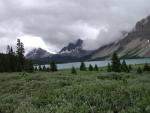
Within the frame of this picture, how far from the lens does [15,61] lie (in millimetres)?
98062

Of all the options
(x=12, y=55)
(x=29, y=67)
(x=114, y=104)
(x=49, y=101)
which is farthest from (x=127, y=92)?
(x=12, y=55)

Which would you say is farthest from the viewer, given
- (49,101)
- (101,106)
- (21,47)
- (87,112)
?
(21,47)

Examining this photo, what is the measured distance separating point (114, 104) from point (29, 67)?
78.2m

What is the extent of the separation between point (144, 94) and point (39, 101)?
17.8 ft

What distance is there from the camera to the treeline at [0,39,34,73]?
92.5m

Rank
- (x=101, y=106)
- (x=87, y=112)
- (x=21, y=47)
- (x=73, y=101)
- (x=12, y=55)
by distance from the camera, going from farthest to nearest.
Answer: (x=12, y=55), (x=21, y=47), (x=73, y=101), (x=101, y=106), (x=87, y=112)

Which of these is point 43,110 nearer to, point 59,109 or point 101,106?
point 59,109

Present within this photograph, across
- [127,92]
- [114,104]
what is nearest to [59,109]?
[114,104]

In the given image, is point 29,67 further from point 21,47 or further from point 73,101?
point 73,101

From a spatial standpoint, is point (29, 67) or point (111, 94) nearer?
point (111, 94)

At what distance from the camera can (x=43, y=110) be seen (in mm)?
10117

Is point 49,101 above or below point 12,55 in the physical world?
below

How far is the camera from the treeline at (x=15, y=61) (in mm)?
92500

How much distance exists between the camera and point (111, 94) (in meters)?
12.7
